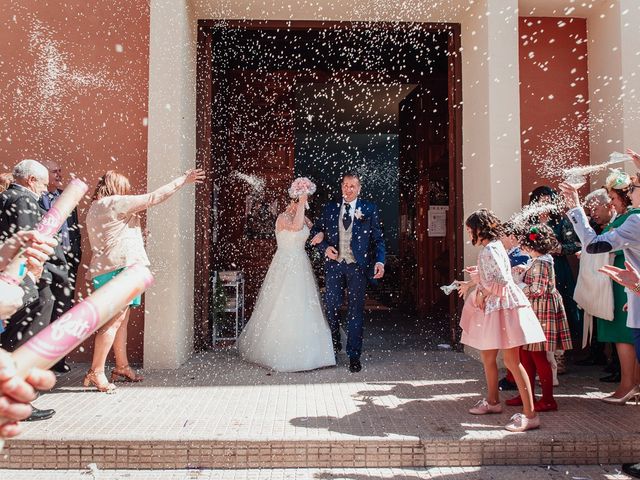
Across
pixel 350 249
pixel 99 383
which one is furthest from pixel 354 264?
pixel 99 383

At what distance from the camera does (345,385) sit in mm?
5504

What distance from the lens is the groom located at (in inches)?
247

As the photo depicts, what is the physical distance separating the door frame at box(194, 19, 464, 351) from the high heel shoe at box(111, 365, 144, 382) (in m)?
1.33

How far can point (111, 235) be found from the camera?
5.18m

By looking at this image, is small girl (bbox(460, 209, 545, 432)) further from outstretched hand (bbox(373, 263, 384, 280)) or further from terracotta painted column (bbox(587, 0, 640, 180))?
terracotta painted column (bbox(587, 0, 640, 180))

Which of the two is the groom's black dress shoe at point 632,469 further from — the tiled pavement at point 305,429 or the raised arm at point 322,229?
the raised arm at point 322,229

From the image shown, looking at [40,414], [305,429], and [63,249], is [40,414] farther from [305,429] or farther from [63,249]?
[305,429]

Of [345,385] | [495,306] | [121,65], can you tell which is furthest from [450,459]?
[121,65]

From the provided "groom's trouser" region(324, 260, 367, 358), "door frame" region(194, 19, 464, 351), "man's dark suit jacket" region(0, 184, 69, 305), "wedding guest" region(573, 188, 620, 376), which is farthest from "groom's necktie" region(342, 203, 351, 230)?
"man's dark suit jacket" region(0, 184, 69, 305)

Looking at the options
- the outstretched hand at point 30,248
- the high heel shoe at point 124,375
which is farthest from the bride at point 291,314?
the outstretched hand at point 30,248

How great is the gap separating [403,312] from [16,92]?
25.9 ft

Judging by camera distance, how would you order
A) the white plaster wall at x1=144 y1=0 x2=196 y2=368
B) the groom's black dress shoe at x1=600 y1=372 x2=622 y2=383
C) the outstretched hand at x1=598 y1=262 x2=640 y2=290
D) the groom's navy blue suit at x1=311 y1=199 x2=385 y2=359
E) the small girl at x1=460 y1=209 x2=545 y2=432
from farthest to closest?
1. the groom's navy blue suit at x1=311 y1=199 x2=385 y2=359
2. the white plaster wall at x1=144 y1=0 x2=196 y2=368
3. the groom's black dress shoe at x1=600 y1=372 x2=622 y2=383
4. the small girl at x1=460 y1=209 x2=545 y2=432
5. the outstretched hand at x1=598 y1=262 x2=640 y2=290

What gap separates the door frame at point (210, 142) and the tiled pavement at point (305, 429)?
63.7 inches

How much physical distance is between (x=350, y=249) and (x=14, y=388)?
17.3 feet
